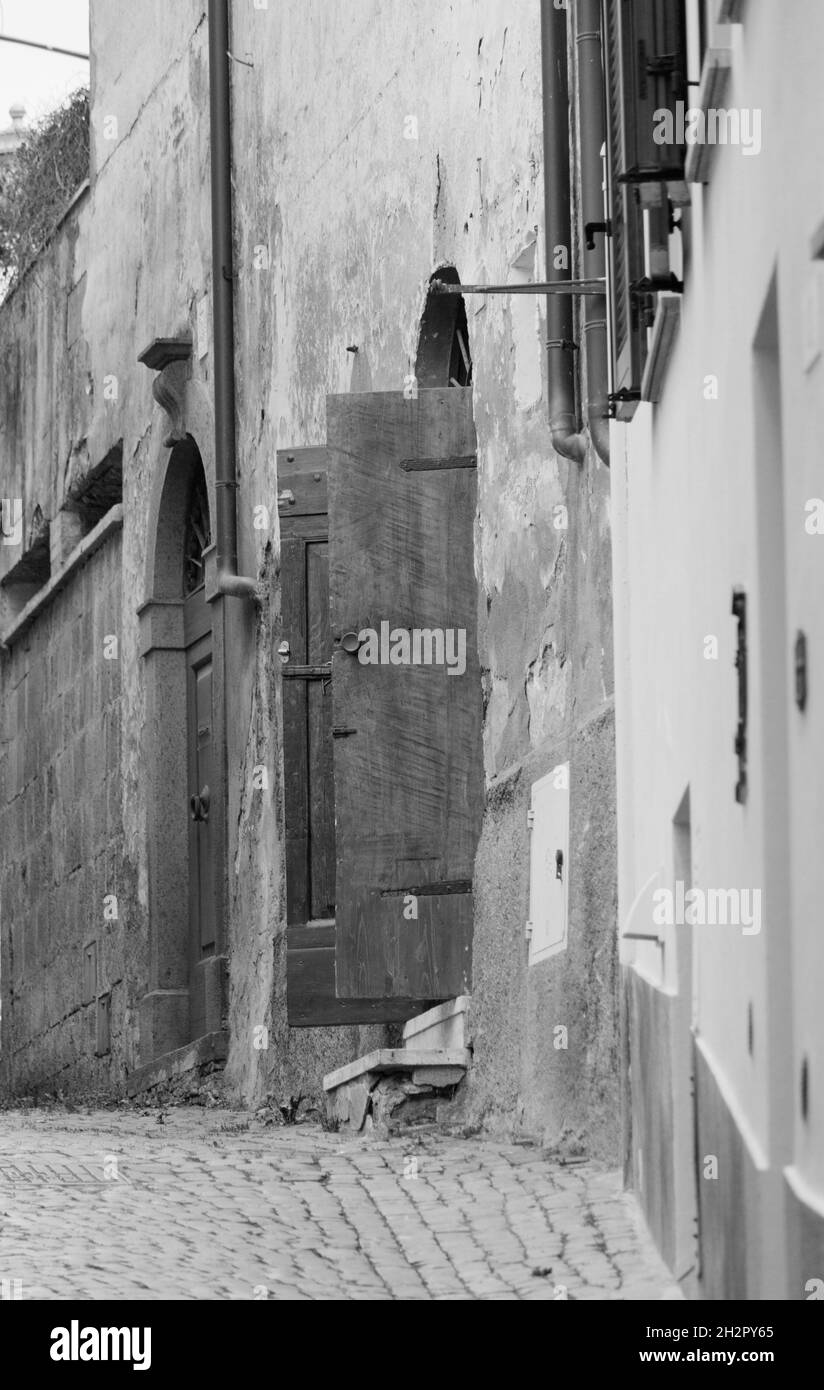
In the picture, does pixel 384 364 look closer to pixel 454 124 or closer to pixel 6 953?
pixel 454 124

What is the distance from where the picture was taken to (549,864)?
788 centimetres

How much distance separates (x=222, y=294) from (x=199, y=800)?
275 cm

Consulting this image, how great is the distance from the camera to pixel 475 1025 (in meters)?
8.68

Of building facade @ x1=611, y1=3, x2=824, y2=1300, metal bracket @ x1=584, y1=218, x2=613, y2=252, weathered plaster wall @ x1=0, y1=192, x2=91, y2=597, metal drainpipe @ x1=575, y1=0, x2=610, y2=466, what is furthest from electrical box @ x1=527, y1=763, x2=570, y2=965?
weathered plaster wall @ x1=0, y1=192, x2=91, y2=597

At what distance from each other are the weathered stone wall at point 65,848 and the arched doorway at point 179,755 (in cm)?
55

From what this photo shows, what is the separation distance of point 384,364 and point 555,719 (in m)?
2.66

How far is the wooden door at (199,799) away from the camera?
42.5ft

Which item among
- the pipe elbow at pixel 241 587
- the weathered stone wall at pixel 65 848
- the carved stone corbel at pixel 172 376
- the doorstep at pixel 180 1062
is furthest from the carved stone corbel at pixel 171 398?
the doorstep at pixel 180 1062

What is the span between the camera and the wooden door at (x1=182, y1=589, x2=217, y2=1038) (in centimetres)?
1295

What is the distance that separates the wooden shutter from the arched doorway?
3825 mm

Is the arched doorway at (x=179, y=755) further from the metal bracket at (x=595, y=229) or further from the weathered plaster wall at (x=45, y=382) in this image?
the metal bracket at (x=595, y=229)

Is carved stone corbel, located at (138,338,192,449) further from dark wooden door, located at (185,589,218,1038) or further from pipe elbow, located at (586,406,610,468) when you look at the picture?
pipe elbow, located at (586,406,610,468)

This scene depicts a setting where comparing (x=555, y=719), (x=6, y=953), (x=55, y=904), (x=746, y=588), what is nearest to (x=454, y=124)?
(x=555, y=719)
